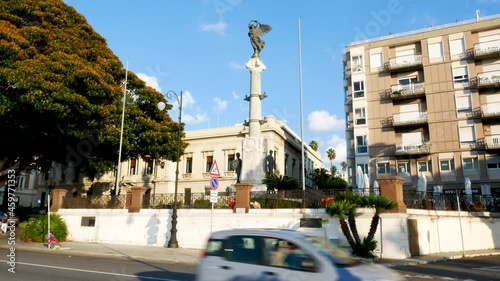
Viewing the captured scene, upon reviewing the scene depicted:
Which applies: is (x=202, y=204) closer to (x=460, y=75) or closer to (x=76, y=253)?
(x=76, y=253)

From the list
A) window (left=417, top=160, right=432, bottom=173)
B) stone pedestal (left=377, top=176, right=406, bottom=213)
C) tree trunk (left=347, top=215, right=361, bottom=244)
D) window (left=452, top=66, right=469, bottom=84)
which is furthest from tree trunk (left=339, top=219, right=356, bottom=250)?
window (left=452, top=66, right=469, bottom=84)

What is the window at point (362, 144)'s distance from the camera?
38.0 meters

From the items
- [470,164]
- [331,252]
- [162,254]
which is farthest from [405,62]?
[331,252]

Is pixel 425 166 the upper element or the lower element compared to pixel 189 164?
lower

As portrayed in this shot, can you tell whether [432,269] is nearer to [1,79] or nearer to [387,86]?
[1,79]

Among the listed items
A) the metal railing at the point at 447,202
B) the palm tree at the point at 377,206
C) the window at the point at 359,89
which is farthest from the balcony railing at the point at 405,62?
the palm tree at the point at 377,206

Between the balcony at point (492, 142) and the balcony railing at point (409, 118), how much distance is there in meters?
5.38

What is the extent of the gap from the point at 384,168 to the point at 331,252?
3333 cm

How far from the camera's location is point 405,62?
3731 cm

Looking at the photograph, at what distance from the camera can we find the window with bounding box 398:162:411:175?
36.2m

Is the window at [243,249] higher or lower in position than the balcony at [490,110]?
lower

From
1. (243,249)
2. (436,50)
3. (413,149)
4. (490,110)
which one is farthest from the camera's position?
(436,50)

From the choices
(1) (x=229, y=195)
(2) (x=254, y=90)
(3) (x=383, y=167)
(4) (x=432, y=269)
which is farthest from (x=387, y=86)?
(4) (x=432, y=269)

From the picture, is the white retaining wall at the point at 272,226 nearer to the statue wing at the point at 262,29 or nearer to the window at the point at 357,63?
the statue wing at the point at 262,29
